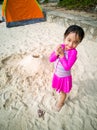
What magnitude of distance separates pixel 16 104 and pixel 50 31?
359 centimetres

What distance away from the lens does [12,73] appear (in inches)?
114

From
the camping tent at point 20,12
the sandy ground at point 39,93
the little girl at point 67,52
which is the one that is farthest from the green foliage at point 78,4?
the little girl at point 67,52

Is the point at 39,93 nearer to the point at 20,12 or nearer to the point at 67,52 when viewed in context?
the point at 67,52

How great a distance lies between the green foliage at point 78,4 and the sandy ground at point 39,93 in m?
3.23

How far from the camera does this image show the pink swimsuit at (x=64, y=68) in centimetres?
153

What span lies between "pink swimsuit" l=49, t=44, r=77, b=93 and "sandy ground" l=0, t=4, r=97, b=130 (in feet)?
1.65

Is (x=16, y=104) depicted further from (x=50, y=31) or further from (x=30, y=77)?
(x=50, y=31)

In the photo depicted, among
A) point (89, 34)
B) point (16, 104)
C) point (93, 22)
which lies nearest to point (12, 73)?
point (16, 104)

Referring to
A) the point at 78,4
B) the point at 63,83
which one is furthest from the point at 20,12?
the point at 63,83

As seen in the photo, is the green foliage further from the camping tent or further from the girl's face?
the girl's face

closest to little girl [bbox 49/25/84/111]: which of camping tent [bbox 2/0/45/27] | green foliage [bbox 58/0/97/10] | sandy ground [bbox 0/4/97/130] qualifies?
sandy ground [bbox 0/4/97/130]

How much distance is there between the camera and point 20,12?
5.74 meters

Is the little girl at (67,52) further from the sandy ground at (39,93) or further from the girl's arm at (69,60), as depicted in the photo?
the sandy ground at (39,93)

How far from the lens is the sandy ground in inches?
77.5
